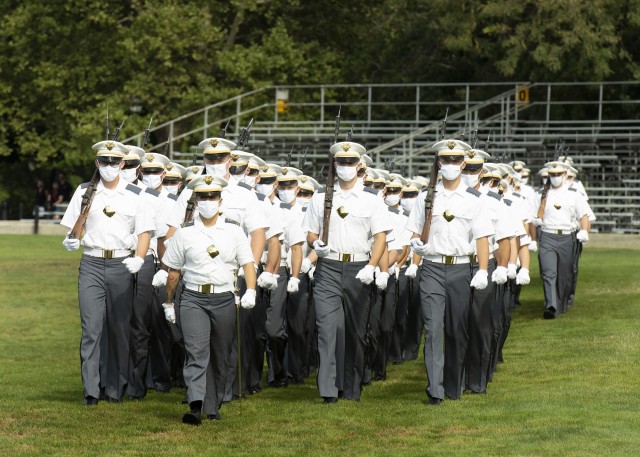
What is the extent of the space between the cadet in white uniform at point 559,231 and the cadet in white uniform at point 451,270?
8.19 m

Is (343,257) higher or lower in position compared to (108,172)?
lower

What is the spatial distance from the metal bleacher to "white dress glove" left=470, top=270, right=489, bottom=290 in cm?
2197

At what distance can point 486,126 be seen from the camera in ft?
140

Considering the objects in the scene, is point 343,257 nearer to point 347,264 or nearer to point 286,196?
point 347,264

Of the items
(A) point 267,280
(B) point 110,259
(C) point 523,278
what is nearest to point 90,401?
(B) point 110,259

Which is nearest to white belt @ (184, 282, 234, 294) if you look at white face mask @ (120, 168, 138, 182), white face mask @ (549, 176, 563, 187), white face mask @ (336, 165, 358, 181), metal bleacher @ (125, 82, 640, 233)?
white face mask @ (336, 165, 358, 181)

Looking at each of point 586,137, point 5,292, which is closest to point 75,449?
point 5,292

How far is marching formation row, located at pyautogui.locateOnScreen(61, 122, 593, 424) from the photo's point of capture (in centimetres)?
1191

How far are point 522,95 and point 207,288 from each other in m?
31.3

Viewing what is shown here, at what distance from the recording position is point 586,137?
39.7 meters

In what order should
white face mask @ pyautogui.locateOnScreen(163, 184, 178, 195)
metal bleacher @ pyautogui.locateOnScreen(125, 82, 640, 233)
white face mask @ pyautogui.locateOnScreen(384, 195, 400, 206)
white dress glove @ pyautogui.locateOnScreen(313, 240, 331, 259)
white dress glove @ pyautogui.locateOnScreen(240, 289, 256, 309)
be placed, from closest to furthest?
white dress glove @ pyautogui.locateOnScreen(240, 289, 256, 309) → white dress glove @ pyautogui.locateOnScreen(313, 240, 331, 259) → white face mask @ pyautogui.locateOnScreen(163, 184, 178, 195) → white face mask @ pyautogui.locateOnScreen(384, 195, 400, 206) → metal bleacher @ pyautogui.locateOnScreen(125, 82, 640, 233)

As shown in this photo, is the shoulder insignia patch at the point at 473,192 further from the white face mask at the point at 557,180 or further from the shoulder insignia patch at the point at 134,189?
the white face mask at the point at 557,180

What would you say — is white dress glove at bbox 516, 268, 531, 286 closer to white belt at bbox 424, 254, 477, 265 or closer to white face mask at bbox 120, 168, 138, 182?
white belt at bbox 424, 254, 477, 265

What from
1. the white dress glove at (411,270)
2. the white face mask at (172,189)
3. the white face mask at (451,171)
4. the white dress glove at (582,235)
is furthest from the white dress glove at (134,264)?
the white dress glove at (582,235)
